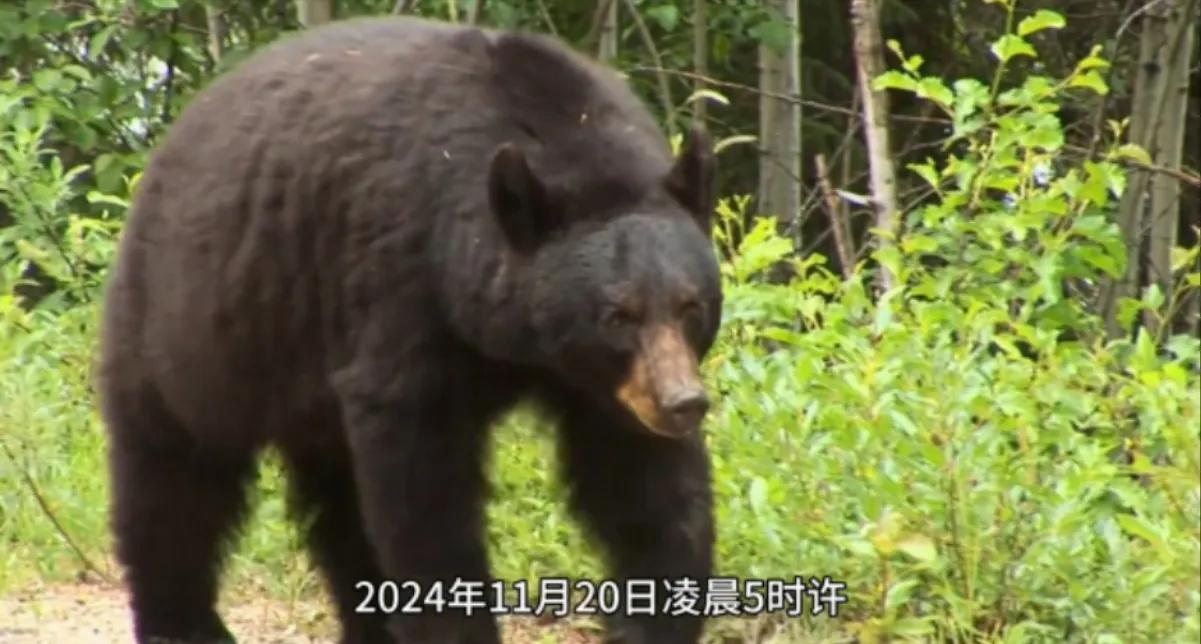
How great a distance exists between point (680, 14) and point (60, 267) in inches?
140

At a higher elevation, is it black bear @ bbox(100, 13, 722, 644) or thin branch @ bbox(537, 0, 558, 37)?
black bear @ bbox(100, 13, 722, 644)

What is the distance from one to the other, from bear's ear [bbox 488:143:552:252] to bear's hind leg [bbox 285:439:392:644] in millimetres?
1428

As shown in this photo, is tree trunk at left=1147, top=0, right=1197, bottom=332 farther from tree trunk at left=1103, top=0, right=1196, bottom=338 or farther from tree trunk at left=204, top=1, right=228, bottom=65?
tree trunk at left=204, top=1, right=228, bottom=65

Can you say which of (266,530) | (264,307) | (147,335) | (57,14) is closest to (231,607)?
(266,530)

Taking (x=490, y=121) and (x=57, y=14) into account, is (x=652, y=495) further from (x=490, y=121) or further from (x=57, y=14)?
(x=57, y=14)

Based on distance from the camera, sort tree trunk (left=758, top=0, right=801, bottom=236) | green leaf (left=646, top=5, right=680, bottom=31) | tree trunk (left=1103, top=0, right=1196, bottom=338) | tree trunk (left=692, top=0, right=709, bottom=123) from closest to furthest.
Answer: tree trunk (left=1103, top=0, right=1196, bottom=338) → green leaf (left=646, top=5, right=680, bottom=31) → tree trunk (left=692, top=0, right=709, bottom=123) → tree trunk (left=758, top=0, right=801, bottom=236)

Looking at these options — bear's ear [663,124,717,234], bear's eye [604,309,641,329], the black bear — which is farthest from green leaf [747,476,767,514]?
bear's eye [604,309,641,329]

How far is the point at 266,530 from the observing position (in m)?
6.79

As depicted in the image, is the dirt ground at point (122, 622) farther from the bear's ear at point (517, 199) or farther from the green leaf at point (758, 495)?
the bear's ear at point (517, 199)

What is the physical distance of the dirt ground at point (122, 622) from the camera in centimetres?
614

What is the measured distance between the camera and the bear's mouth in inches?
173

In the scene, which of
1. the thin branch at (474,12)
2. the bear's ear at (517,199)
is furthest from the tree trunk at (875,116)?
the bear's ear at (517,199)

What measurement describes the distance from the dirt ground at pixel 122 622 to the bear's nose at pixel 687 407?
5.44 feet

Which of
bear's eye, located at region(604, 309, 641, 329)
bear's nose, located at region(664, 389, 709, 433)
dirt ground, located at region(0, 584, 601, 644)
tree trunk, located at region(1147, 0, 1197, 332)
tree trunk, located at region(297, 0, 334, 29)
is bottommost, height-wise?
dirt ground, located at region(0, 584, 601, 644)
